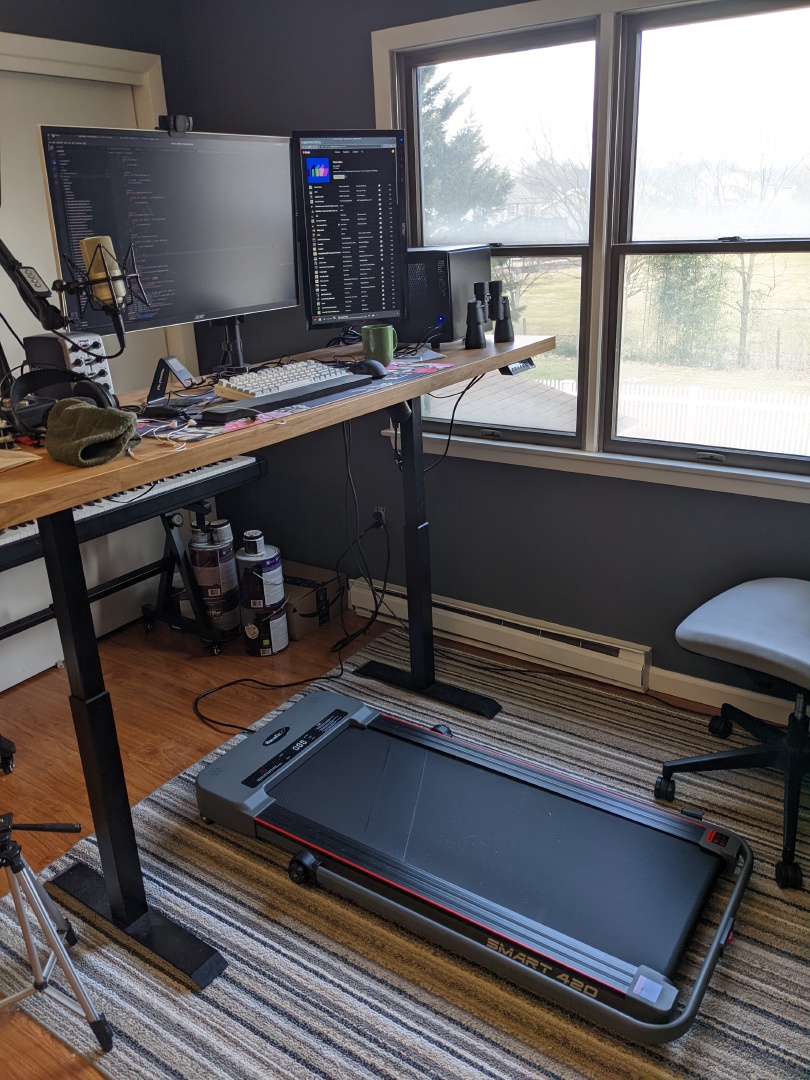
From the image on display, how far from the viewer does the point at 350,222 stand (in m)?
2.51

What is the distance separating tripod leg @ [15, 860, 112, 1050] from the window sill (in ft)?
6.43

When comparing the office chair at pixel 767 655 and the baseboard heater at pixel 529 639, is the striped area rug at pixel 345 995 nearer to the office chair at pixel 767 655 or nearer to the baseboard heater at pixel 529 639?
the office chair at pixel 767 655

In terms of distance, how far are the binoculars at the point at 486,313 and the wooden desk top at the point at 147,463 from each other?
0.44 metres

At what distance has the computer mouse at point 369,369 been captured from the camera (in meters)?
2.24

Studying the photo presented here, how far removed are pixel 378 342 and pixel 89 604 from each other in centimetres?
108

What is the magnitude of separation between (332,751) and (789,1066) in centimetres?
130

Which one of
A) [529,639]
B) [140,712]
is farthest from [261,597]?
[529,639]

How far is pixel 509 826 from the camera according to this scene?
2.10 metres

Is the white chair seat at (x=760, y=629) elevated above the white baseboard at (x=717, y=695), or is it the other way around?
the white chair seat at (x=760, y=629)

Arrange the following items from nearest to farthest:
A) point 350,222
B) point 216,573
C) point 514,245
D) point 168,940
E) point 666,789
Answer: point 168,940 → point 666,789 → point 350,222 → point 514,245 → point 216,573

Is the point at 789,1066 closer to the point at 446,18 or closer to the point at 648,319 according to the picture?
the point at 648,319

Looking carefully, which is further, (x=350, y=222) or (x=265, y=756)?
(x=350, y=222)

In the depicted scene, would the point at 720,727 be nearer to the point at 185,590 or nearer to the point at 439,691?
the point at 439,691

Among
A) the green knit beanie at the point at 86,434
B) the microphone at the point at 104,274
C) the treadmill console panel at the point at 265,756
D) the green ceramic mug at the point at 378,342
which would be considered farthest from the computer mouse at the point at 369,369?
the treadmill console panel at the point at 265,756
